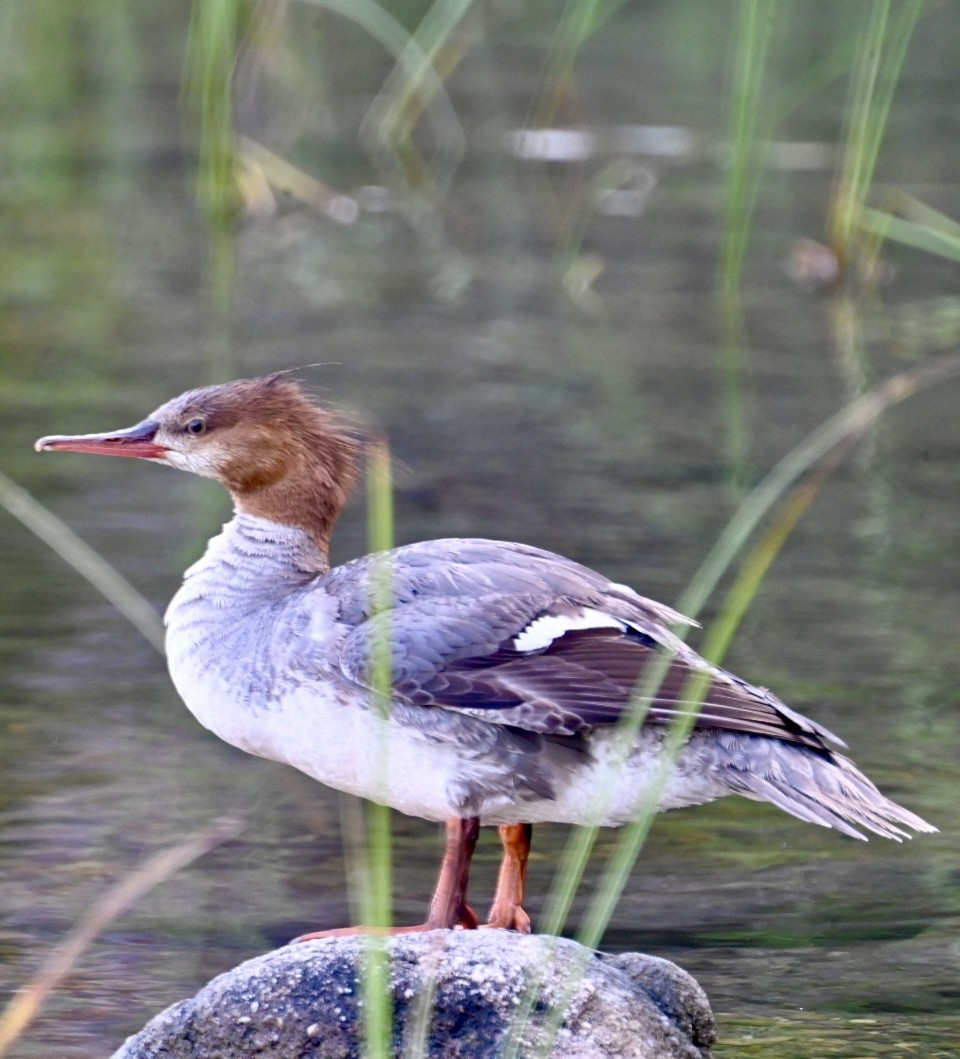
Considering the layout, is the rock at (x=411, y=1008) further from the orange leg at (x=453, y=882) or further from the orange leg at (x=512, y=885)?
the orange leg at (x=512, y=885)

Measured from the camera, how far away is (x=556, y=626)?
13.5ft

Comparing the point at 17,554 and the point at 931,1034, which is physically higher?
the point at 17,554

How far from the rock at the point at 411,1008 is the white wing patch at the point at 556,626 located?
65 cm

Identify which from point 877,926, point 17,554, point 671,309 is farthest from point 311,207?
point 877,926

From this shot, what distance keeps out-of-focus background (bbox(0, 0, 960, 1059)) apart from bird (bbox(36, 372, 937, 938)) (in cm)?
41

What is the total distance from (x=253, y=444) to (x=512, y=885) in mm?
1135

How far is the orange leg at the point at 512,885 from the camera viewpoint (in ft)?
13.8

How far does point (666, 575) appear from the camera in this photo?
6840 millimetres

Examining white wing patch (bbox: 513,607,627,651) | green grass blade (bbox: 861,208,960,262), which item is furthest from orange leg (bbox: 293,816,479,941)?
green grass blade (bbox: 861,208,960,262)

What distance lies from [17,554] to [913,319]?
4.88 meters

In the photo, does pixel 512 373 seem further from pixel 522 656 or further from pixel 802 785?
pixel 802 785

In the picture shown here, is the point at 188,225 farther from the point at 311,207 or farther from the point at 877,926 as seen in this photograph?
the point at 877,926

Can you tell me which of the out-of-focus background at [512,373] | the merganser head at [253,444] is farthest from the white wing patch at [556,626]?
the merganser head at [253,444]

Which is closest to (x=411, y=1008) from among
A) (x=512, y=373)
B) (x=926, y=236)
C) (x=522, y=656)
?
(x=522, y=656)
